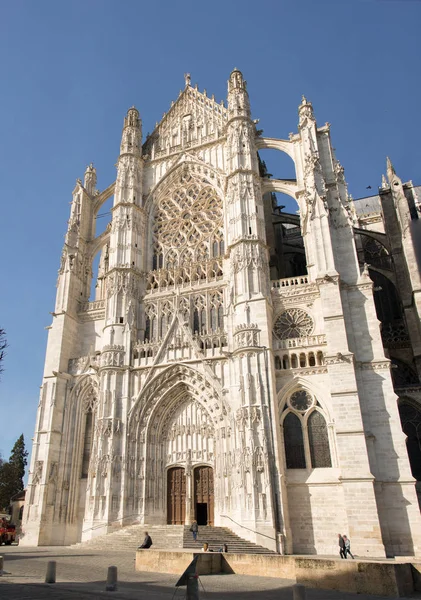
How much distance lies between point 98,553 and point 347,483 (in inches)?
375

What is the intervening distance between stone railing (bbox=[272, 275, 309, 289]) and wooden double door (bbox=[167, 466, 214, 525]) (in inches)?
362

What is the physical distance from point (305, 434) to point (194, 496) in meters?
5.88

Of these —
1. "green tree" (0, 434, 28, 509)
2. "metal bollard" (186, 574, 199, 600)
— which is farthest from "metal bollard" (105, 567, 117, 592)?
"green tree" (0, 434, 28, 509)

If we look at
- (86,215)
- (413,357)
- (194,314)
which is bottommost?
(413,357)

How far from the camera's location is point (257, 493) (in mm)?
18406

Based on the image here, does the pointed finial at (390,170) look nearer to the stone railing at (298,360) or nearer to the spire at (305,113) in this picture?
the spire at (305,113)

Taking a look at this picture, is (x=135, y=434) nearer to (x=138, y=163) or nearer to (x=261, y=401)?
(x=261, y=401)

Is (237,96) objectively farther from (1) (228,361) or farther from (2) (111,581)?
(2) (111,581)

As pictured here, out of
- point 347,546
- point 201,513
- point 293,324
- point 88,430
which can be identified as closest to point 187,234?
point 293,324

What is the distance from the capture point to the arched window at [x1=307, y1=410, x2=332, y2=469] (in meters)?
19.5

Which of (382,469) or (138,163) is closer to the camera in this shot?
(382,469)

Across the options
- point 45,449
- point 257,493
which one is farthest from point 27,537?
point 257,493

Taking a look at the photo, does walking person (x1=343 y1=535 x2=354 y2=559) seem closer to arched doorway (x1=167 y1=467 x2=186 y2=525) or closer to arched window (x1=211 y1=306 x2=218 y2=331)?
arched doorway (x1=167 y1=467 x2=186 y2=525)

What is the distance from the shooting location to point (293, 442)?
20.3m
